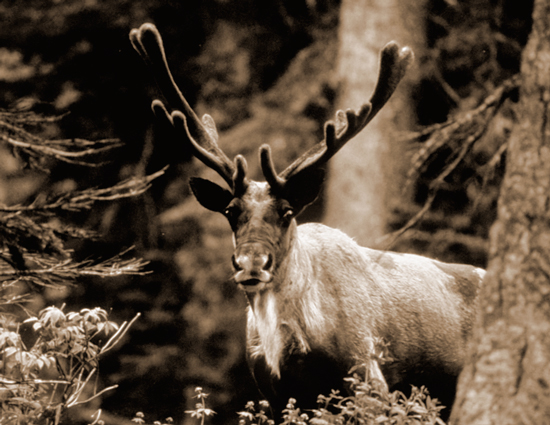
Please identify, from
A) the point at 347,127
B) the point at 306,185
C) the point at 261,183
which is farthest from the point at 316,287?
the point at 347,127

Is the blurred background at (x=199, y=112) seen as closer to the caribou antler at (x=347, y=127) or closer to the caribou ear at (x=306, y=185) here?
the caribou antler at (x=347, y=127)

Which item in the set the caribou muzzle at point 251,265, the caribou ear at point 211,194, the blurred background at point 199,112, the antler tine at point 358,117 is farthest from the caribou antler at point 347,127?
the blurred background at point 199,112

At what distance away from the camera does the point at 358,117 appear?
5.05 metres

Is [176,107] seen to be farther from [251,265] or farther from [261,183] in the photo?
[251,265]

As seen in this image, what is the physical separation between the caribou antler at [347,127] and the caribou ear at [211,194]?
37 cm

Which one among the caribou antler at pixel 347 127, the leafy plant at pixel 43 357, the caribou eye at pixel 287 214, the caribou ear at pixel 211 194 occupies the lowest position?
the leafy plant at pixel 43 357

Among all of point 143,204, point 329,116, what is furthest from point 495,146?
point 143,204

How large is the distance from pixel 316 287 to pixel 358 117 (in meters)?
1.24

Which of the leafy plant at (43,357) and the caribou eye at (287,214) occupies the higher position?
the caribou eye at (287,214)

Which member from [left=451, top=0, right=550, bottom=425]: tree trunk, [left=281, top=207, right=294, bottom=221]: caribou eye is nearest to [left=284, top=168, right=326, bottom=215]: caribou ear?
[left=281, top=207, right=294, bottom=221]: caribou eye

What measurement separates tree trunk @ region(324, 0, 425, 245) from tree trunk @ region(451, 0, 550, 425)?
16.3 feet

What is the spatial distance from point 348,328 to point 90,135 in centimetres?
716

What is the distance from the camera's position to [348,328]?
4781mm

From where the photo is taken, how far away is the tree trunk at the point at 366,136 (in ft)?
27.1
